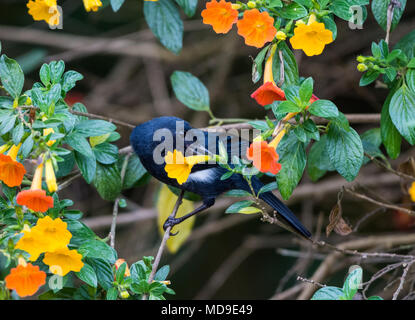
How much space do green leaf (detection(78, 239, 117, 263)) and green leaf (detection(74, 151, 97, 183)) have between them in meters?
0.31

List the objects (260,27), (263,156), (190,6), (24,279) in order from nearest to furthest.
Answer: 1. (24,279)
2. (263,156)
3. (260,27)
4. (190,6)

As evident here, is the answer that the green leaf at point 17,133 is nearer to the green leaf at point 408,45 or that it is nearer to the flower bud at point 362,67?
the flower bud at point 362,67

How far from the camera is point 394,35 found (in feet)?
13.6

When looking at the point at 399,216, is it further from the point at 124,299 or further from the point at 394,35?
the point at 124,299

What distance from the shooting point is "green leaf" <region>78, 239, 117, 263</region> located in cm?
200

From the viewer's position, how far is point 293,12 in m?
2.04

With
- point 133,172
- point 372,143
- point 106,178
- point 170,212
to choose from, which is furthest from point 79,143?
point 372,143

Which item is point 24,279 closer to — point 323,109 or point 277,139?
point 277,139

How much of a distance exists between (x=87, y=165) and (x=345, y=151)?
3.54 ft

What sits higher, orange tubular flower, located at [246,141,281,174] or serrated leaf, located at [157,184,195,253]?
orange tubular flower, located at [246,141,281,174]

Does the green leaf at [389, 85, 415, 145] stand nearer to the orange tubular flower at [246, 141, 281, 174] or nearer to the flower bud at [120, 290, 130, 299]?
the orange tubular flower at [246, 141, 281, 174]

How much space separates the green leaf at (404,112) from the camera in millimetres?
2139

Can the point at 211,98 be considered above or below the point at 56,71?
above

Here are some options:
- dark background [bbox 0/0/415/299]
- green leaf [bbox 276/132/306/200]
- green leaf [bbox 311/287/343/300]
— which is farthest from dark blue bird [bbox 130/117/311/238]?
dark background [bbox 0/0/415/299]
